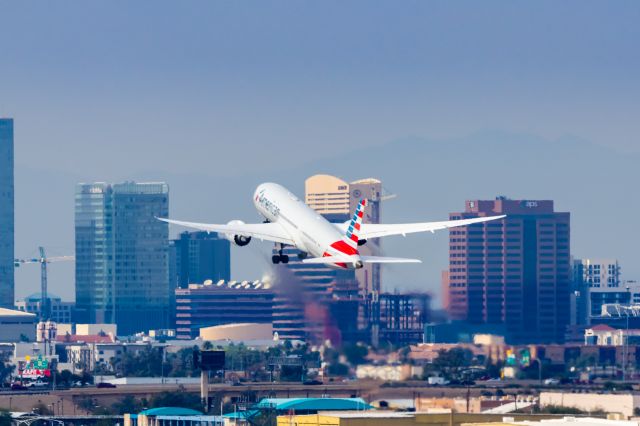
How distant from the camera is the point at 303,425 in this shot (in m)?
136

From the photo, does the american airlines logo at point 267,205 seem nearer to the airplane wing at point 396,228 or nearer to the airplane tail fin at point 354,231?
the airplane wing at point 396,228

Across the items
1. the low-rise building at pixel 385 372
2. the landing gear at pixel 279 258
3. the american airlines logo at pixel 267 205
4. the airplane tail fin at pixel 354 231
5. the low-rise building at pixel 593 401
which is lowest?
the low-rise building at pixel 593 401

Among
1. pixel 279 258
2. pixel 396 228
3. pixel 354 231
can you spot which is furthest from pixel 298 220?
pixel 354 231

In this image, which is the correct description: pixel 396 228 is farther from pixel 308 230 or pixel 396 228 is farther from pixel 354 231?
pixel 354 231

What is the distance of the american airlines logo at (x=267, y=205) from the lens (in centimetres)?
19034

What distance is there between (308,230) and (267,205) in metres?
13.0

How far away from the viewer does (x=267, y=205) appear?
192625 millimetres

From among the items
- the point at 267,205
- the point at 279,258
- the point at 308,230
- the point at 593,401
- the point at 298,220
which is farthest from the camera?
the point at 267,205

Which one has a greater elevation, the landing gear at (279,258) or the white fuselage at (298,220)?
the white fuselage at (298,220)

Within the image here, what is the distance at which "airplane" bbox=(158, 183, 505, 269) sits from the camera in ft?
564

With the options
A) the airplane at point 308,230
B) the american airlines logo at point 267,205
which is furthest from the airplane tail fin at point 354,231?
the american airlines logo at point 267,205

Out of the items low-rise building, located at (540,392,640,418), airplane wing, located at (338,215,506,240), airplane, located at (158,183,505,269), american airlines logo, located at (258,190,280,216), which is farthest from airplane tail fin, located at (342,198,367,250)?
low-rise building, located at (540,392,640,418)

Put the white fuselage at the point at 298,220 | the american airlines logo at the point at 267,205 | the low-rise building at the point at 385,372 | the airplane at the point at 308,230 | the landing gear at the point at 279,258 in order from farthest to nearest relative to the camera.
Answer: the american airlines logo at the point at 267,205 → the landing gear at the point at 279,258 → the low-rise building at the point at 385,372 → the white fuselage at the point at 298,220 → the airplane at the point at 308,230

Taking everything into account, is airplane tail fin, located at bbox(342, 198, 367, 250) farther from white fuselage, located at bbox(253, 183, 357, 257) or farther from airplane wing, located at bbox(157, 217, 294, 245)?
airplane wing, located at bbox(157, 217, 294, 245)
